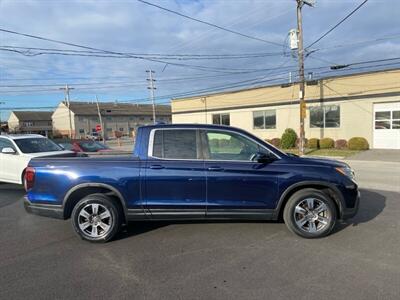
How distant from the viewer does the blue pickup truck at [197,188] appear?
522 cm

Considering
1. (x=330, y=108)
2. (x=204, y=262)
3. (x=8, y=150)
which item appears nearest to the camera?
(x=204, y=262)

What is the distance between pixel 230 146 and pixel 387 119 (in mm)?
20298

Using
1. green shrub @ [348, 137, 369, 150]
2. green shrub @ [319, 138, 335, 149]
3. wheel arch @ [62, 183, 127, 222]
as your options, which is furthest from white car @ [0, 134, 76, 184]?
green shrub @ [319, 138, 335, 149]

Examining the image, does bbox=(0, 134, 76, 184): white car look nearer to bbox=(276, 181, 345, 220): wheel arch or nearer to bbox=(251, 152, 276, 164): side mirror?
bbox=(251, 152, 276, 164): side mirror

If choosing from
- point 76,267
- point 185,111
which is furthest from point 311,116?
point 76,267

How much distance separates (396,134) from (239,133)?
20.0 m

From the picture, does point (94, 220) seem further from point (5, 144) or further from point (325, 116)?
point (325, 116)

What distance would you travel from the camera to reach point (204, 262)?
4.46m

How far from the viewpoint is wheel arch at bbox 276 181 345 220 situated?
523cm

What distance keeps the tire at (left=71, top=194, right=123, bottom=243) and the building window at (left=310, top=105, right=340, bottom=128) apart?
73.6 ft

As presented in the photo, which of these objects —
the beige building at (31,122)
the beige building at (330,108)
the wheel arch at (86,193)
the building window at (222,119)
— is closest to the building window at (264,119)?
the beige building at (330,108)

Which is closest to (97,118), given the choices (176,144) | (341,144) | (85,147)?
(341,144)

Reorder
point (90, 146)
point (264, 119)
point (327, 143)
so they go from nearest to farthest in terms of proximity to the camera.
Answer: point (90, 146)
point (327, 143)
point (264, 119)

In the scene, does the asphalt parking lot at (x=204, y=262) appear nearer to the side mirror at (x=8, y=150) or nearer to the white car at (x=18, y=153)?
the white car at (x=18, y=153)
